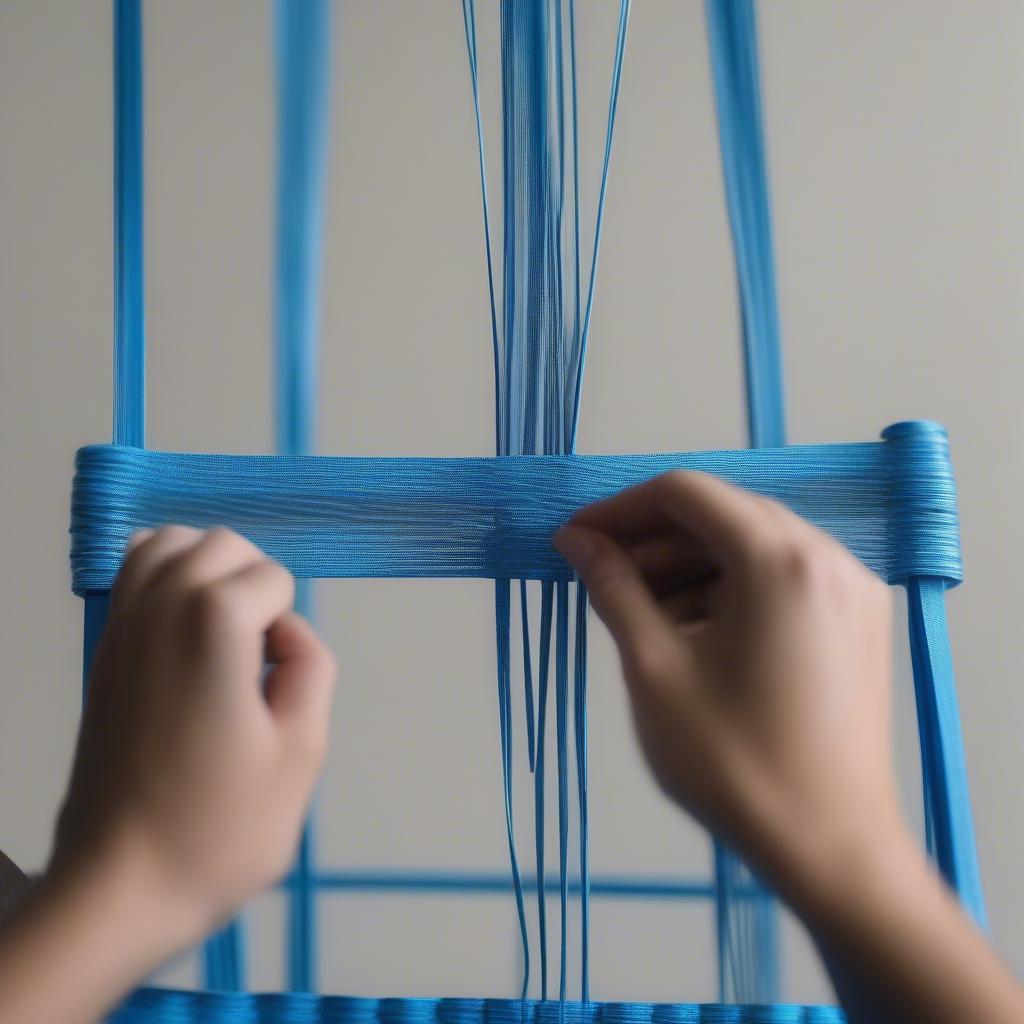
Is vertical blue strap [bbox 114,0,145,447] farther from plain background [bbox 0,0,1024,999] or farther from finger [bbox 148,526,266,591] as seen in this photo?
plain background [bbox 0,0,1024,999]

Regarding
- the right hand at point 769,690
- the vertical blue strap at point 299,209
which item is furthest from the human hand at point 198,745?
the vertical blue strap at point 299,209

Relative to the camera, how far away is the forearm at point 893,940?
0.25m

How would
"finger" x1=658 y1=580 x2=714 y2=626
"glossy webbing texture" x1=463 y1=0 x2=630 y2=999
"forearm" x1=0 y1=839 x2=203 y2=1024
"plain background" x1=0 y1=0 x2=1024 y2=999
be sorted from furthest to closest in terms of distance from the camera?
1. "plain background" x1=0 y1=0 x2=1024 y2=999
2. "glossy webbing texture" x1=463 y1=0 x2=630 y2=999
3. "finger" x1=658 y1=580 x2=714 y2=626
4. "forearm" x1=0 y1=839 x2=203 y2=1024

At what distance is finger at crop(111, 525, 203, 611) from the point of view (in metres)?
0.34

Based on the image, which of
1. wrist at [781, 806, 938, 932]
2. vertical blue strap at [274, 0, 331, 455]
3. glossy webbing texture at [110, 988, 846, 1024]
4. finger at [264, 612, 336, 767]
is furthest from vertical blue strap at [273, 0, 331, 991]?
wrist at [781, 806, 938, 932]

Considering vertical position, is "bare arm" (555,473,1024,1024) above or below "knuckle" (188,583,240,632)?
below

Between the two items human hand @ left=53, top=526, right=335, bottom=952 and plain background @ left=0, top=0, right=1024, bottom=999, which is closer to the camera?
human hand @ left=53, top=526, right=335, bottom=952

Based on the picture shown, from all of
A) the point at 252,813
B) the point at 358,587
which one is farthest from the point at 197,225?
the point at 252,813

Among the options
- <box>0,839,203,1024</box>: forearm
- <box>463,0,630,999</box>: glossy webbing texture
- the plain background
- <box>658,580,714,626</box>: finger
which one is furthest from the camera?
the plain background

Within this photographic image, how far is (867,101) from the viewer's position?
0.81 metres

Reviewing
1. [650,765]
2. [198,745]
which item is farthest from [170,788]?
[650,765]

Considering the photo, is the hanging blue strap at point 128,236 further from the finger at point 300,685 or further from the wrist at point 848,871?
the wrist at point 848,871

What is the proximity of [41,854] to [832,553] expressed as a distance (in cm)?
90

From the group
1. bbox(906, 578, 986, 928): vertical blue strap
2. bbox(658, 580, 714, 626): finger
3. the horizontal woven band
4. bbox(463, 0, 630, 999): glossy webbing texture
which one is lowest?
bbox(906, 578, 986, 928): vertical blue strap
